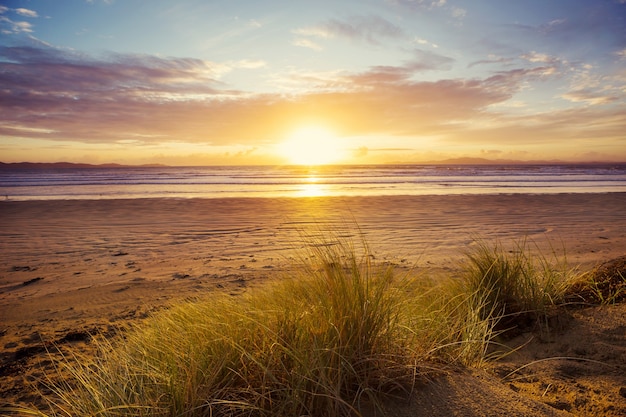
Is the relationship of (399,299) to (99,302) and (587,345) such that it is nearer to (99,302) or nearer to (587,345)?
(587,345)

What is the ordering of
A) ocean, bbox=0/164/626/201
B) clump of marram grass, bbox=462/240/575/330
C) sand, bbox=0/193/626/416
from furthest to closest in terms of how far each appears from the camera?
ocean, bbox=0/164/626/201 → clump of marram grass, bbox=462/240/575/330 → sand, bbox=0/193/626/416

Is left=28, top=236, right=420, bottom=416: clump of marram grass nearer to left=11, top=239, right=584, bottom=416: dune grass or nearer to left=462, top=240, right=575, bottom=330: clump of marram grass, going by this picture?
left=11, top=239, right=584, bottom=416: dune grass

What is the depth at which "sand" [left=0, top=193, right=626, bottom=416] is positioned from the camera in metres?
2.73

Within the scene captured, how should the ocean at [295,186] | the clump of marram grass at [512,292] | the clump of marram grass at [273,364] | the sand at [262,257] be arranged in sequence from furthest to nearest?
the ocean at [295,186] → the clump of marram grass at [512,292] → the sand at [262,257] → the clump of marram grass at [273,364]

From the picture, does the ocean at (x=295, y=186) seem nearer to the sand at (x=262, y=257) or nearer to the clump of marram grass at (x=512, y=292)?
the sand at (x=262, y=257)

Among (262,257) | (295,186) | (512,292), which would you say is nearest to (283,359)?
(512,292)

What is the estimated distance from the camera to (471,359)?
2.86 meters

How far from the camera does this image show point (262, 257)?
813 cm

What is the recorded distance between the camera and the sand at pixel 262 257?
273 centimetres

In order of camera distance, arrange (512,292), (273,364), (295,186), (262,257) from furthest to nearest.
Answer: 1. (295,186)
2. (262,257)
3. (512,292)
4. (273,364)

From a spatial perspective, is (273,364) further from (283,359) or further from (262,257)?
(262,257)

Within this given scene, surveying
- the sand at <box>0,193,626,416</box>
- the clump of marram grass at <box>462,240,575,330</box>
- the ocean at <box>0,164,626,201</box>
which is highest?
the ocean at <box>0,164,626,201</box>

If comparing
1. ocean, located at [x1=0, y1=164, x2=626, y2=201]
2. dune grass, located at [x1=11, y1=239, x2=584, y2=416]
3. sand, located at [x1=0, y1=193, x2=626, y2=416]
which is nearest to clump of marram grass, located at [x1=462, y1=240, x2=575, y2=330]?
sand, located at [x1=0, y1=193, x2=626, y2=416]

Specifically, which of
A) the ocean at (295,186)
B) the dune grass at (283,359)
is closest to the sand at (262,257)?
the dune grass at (283,359)
